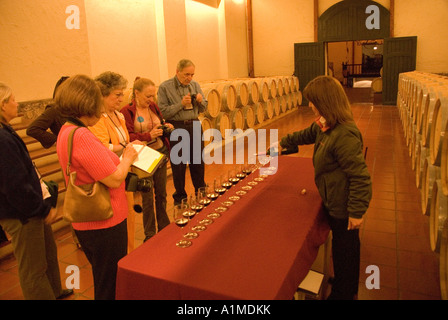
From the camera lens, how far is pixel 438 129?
124 inches

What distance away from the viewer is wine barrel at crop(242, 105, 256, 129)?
791 centimetres

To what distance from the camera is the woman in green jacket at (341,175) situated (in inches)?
79.7

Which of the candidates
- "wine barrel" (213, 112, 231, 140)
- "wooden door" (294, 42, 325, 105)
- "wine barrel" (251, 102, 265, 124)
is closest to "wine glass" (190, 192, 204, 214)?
"wine barrel" (213, 112, 231, 140)

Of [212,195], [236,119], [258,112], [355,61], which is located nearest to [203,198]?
[212,195]

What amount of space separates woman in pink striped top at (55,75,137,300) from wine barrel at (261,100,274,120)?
24.1 ft

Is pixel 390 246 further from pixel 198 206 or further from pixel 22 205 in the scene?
pixel 22 205

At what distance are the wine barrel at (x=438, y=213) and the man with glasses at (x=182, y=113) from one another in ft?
7.47

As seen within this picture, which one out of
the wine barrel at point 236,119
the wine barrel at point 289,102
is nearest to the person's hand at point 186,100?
the wine barrel at point 236,119

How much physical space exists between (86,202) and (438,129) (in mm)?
2922

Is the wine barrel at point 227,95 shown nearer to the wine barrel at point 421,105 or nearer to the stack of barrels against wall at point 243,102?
the stack of barrels against wall at point 243,102

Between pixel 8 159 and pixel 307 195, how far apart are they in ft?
5.88

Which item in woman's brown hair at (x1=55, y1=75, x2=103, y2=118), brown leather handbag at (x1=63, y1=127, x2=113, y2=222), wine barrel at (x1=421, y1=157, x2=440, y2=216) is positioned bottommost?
wine barrel at (x1=421, y1=157, x2=440, y2=216)

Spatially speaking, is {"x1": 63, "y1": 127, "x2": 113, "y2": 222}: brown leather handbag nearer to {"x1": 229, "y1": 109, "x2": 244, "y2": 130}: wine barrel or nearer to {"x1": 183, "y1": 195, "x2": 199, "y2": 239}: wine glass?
{"x1": 183, "y1": 195, "x2": 199, "y2": 239}: wine glass
